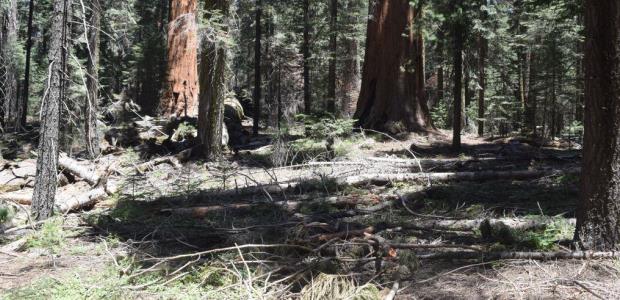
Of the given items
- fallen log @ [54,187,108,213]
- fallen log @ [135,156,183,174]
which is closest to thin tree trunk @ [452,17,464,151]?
fallen log @ [135,156,183,174]

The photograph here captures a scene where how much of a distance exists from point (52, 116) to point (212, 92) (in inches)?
274

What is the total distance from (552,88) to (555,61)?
138cm

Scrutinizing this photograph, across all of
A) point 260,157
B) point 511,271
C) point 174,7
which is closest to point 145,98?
point 174,7

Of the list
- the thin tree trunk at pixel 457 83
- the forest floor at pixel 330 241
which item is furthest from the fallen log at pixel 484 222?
the thin tree trunk at pixel 457 83

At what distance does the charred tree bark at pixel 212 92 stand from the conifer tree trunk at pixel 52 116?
6228 mm

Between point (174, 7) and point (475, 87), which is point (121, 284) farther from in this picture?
point (475, 87)

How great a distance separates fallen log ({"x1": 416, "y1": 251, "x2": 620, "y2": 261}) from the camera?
4.84m

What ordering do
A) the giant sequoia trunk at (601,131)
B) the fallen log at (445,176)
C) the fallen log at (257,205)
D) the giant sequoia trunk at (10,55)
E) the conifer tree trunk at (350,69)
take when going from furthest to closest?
1. the conifer tree trunk at (350,69)
2. the giant sequoia trunk at (10,55)
3. the fallen log at (445,176)
4. the fallen log at (257,205)
5. the giant sequoia trunk at (601,131)

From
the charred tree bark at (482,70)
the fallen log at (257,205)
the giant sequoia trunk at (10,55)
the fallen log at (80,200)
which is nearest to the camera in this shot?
the fallen log at (257,205)

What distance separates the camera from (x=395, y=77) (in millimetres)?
17016

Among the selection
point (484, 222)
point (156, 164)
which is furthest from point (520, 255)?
point (156, 164)

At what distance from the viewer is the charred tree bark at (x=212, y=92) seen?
13.6 meters

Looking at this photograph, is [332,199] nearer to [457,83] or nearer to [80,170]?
[80,170]

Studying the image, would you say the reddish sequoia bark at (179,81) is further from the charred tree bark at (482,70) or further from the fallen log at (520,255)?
the fallen log at (520,255)
